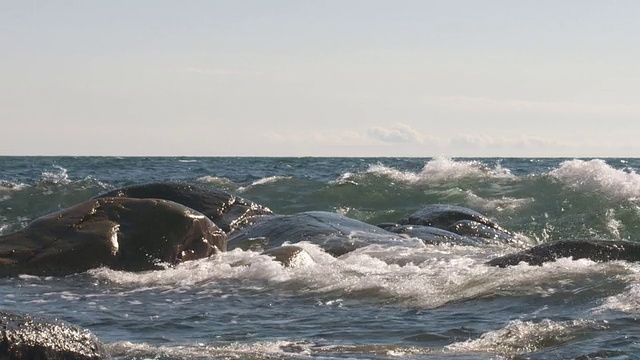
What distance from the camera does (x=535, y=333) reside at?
845 cm

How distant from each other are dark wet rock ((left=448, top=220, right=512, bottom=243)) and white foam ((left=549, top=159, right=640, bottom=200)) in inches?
324

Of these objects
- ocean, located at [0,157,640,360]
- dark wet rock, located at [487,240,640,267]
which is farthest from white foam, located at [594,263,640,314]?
dark wet rock, located at [487,240,640,267]

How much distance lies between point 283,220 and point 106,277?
421 cm

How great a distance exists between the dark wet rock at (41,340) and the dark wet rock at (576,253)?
21.8ft


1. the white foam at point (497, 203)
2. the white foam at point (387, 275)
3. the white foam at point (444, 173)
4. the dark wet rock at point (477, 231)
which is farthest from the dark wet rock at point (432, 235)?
the white foam at point (444, 173)

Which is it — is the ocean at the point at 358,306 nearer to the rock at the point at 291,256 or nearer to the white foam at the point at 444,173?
the rock at the point at 291,256

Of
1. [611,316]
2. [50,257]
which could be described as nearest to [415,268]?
[611,316]

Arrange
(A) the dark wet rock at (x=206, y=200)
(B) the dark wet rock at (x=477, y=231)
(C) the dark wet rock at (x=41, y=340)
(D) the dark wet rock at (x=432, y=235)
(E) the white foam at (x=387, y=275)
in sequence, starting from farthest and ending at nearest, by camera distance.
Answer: (B) the dark wet rock at (x=477, y=231) → (A) the dark wet rock at (x=206, y=200) → (D) the dark wet rock at (x=432, y=235) → (E) the white foam at (x=387, y=275) → (C) the dark wet rock at (x=41, y=340)

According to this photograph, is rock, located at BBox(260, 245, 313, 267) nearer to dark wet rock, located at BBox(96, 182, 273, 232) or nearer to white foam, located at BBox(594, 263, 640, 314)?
dark wet rock, located at BBox(96, 182, 273, 232)

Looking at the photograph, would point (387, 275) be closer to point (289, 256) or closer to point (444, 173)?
point (289, 256)

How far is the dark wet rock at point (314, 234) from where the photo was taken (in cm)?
1448

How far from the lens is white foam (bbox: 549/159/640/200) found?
2522 cm

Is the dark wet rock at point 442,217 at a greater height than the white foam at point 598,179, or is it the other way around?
the white foam at point 598,179

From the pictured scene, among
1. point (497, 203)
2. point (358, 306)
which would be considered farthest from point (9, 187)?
point (358, 306)
